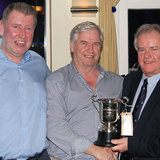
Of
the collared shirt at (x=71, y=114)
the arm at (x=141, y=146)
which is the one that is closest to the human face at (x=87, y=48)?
the collared shirt at (x=71, y=114)

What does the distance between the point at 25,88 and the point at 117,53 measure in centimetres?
253

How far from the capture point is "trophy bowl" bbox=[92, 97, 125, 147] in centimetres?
192

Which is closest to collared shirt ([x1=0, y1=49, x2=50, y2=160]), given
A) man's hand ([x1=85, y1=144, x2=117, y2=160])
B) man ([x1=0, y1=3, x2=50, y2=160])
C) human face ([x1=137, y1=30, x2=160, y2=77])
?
man ([x1=0, y1=3, x2=50, y2=160])

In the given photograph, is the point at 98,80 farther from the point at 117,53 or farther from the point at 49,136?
the point at 117,53

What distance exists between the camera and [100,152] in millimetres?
1900

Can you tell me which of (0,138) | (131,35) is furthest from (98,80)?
(131,35)

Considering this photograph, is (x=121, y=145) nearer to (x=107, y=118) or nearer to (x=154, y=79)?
(x=107, y=118)

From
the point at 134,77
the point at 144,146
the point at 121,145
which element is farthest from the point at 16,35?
the point at 144,146

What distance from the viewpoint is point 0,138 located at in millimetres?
1836

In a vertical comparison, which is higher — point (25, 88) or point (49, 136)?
point (25, 88)

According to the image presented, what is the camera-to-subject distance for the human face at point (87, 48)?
7.09ft

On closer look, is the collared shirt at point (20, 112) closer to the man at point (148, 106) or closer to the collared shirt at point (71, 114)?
the collared shirt at point (71, 114)

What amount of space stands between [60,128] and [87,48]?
743mm

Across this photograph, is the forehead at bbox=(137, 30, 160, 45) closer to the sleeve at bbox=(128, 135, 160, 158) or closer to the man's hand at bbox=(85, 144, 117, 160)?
the sleeve at bbox=(128, 135, 160, 158)
